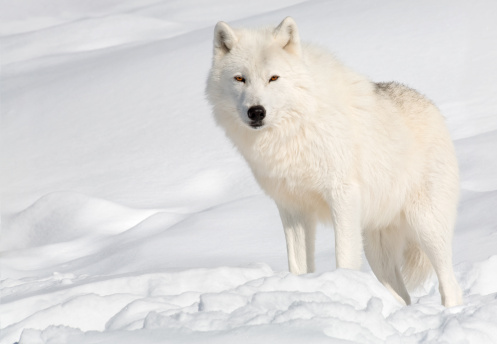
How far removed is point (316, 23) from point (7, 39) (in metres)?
11.1

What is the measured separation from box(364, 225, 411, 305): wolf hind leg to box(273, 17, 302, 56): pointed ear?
4.99 feet

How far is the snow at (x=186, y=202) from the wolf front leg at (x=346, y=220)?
235 millimetres

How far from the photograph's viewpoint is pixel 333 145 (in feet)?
14.1

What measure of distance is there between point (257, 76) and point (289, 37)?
40 cm

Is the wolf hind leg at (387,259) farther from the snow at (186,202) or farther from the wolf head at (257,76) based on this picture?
the wolf head at (257,76)

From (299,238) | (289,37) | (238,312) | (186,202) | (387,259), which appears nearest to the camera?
(238,312)

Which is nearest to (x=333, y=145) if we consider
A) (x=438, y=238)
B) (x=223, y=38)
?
(x=223, y=38)

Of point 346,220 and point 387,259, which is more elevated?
point 346,220

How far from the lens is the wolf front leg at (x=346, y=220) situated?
4363mm

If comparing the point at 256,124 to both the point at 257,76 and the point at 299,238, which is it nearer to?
the point at 257,76

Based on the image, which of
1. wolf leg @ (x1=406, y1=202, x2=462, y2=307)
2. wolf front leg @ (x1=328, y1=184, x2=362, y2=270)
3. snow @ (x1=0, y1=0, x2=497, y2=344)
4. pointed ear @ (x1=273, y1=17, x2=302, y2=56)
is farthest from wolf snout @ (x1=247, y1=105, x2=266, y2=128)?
wolf leg @ (x1=406, y1=202, x2=462, y2=307)

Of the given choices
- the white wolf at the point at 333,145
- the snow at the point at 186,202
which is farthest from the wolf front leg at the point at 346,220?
the snow at the point at 186,202

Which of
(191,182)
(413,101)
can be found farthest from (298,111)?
(191,182)

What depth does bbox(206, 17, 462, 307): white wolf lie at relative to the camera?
14.2 ft
